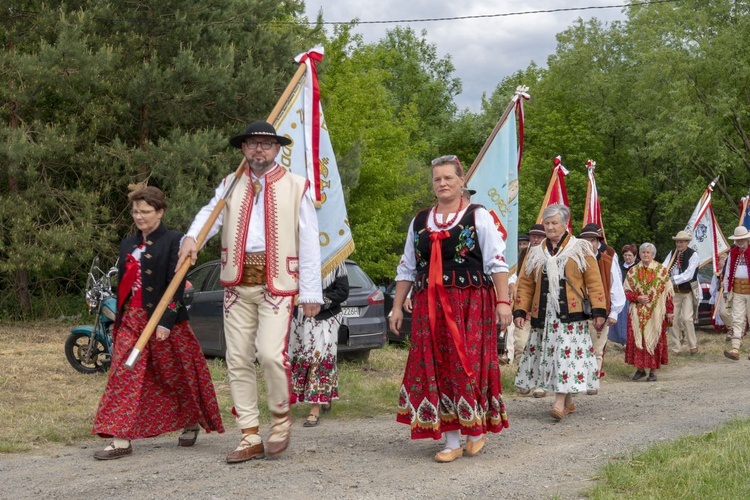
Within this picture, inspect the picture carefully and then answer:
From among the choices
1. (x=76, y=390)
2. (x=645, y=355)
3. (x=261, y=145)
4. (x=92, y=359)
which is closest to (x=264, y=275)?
(x=261, y=145)

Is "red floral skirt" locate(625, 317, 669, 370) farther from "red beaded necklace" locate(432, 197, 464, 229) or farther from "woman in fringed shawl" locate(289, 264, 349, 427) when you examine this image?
"red beaded necklace" locate(432, 197, 464, 229)

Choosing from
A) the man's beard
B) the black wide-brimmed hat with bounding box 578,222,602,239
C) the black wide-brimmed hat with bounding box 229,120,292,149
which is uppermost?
the black wide-brimmed hat with bounding box 229,120,292,149

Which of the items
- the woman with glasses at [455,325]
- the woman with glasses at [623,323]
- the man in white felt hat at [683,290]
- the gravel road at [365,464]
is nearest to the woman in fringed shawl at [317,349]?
the gravel road at [365,464]

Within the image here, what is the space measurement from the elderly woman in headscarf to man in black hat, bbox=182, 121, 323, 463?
2.91m

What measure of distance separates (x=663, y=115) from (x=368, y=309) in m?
25.1

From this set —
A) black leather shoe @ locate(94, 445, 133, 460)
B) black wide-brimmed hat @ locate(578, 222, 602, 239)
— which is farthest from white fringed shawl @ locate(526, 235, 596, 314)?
black leather shoe @ locate(94, 445, 133, 460)

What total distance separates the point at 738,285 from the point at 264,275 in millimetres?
10465

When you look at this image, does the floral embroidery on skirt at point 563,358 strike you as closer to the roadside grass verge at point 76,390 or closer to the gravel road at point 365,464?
the gravel road at point 365,464

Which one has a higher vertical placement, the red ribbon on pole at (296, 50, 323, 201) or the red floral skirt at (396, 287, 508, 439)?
the red ribbon on pole at (296, 50, 323, 201)

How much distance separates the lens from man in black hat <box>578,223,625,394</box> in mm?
8922

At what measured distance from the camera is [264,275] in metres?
5.96

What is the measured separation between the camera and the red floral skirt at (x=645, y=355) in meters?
11.4

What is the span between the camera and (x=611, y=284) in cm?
936

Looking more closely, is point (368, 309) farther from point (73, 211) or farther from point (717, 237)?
point (717, 237)
